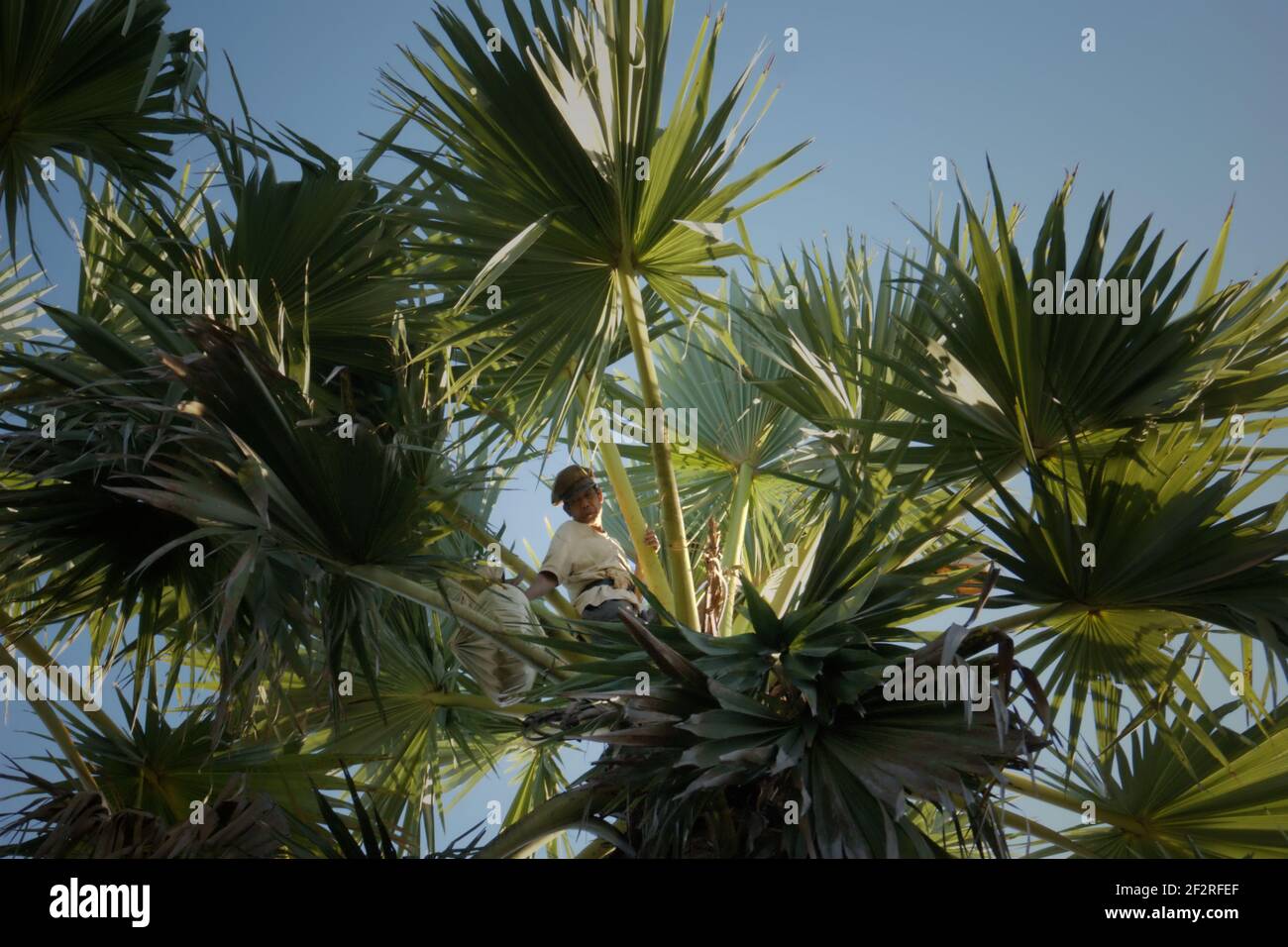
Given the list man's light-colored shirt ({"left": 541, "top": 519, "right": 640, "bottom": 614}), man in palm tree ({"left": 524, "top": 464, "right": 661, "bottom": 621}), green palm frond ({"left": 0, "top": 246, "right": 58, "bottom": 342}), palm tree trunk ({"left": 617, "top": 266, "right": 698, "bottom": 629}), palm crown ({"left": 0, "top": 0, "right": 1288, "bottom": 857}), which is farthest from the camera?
green palm frond ({"left": 0, "top": 246, "right": 58, "bottom": 342})

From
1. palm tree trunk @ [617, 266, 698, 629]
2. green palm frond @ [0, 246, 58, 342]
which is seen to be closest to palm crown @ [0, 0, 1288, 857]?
palm tree trunk @ [617, 266, 698, 629]

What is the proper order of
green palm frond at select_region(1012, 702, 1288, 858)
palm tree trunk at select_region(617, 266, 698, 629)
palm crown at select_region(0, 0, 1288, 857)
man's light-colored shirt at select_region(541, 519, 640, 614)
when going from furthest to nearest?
man's light-colored shirt at select_region(541, 519, 640, 614)
palm tree trunk at select_region(617, 266, 698, 629)
green palm frond at select_region(1012, 702, 1288, 858)
palm crown at select_region(0, 0, 1288, 857)

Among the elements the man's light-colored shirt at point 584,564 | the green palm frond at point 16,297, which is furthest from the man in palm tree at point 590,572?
the green palm frond at point 16,297

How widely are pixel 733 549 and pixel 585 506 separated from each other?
2.23 ft

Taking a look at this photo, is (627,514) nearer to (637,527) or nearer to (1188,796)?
(637,527)

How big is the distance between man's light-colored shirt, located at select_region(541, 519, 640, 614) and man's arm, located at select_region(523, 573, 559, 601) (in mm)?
28

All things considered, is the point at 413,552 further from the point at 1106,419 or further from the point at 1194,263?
the point at 1194,263

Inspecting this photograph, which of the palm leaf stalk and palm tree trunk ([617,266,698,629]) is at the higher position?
the palm leaf stalk

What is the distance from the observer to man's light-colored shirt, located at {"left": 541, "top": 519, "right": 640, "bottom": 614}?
215 inches

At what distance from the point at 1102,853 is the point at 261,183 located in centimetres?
414

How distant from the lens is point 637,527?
5.32 meters

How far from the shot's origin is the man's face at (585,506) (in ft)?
18.6

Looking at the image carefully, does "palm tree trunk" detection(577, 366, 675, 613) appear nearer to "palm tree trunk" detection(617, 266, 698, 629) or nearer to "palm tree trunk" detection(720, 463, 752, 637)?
"palm tree trunk" detection(617, 266, 698, 629)

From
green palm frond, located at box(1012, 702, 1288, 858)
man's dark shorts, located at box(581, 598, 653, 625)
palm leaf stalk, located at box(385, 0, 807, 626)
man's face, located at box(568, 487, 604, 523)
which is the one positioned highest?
palm leaf stalk, located at box(385, 0, 807, 626)
